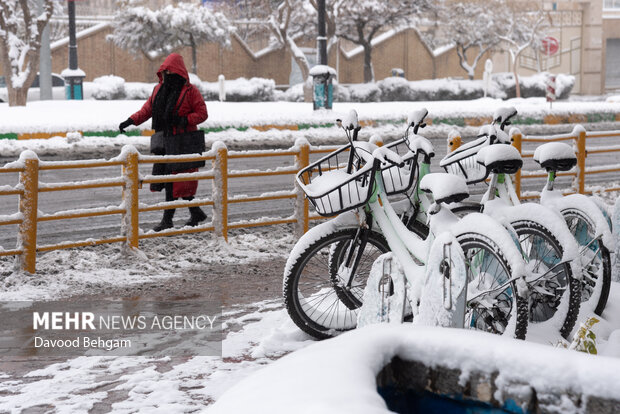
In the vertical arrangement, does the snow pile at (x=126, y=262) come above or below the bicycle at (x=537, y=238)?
below

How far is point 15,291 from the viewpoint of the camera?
305 inches

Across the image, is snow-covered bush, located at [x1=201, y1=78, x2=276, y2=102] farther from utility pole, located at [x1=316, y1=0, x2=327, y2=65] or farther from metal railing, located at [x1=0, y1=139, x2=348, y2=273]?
metal railing, located at [x1=0, y1=139, x2=348, y2=273]

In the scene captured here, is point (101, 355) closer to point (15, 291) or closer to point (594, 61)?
point (15, 291)

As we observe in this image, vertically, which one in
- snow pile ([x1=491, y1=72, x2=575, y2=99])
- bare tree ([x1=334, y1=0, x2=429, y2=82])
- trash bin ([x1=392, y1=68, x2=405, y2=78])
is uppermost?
bare tree ([x1=334, y1=0, x2=429, y2=82])

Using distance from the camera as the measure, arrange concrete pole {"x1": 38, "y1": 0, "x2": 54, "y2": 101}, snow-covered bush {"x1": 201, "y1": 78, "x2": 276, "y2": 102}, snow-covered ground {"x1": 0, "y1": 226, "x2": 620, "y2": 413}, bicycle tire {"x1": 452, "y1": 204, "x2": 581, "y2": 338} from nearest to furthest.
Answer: snow-covered ground {"x1": 0, "y1": 226, "x2": 620, "y2": 413}
bicycle tire {"x1": 452, "y1": 204, "x2": 581, "y2": 338}
concrete pole {"x1": 38, "y1": 0, "x2": 54, "y2": 101}
snow-covered bush {"x1": 201, "y1": 78, "x2": 276, "y2": 102}

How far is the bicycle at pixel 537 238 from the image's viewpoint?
18.2ft

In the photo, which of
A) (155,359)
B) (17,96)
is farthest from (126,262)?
(17,96)

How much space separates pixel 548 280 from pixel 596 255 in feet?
1.88

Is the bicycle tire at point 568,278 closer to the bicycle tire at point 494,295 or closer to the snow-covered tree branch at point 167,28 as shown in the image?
the bicycle tire at point 494,295

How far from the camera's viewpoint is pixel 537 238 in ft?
19.5

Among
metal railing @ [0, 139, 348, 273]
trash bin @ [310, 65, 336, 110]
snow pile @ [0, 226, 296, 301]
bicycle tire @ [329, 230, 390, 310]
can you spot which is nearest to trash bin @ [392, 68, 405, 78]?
trash bin @ [310, 65, 336, 110]

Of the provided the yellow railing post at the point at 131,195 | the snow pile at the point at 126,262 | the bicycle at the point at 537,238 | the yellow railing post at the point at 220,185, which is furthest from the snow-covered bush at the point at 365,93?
the bicycle at the point at 537,238

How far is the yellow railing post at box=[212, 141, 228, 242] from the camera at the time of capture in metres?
9.55

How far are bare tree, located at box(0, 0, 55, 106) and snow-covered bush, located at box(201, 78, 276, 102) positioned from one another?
402 inches
